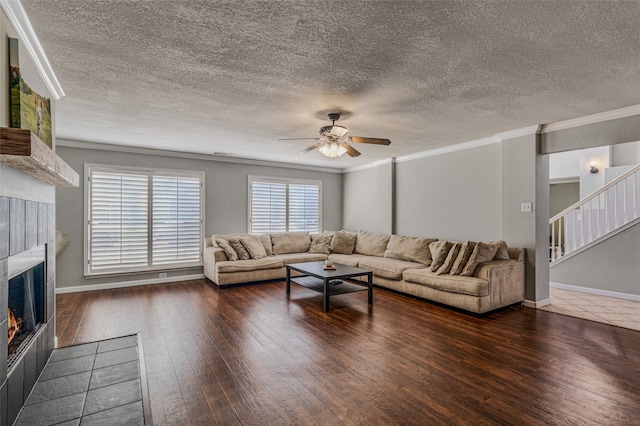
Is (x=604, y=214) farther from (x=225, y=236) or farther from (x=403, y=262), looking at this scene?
(x=225, y=236)

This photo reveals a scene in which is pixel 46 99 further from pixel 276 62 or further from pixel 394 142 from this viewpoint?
pixel 394 142

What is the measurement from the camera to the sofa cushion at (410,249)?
5414 millimetres

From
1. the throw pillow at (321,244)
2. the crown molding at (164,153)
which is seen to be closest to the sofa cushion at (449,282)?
the throw pillow at (321,244)

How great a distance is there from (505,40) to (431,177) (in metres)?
3.90

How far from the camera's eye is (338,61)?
2459 mm

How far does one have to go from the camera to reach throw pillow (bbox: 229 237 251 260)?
19.0ft

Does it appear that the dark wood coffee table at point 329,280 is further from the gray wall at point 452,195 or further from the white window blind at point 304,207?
the white window blind at point 304,207

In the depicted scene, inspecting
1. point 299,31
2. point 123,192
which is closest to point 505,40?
point 299,31

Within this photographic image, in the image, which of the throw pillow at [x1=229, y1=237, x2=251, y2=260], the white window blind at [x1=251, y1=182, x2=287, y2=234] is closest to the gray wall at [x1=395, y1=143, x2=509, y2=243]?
the white window blind at [x1=251, y1=182, x2=287, y2=234]

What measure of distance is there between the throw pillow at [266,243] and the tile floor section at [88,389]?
11.5 feet

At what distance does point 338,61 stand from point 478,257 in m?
3.13

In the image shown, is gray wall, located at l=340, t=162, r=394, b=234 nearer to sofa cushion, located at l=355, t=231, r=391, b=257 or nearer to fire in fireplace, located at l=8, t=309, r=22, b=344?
sofa cushion, located at l=355, t=231, r=391, b=257

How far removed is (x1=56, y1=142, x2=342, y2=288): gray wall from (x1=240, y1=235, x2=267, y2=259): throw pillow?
2.07ft

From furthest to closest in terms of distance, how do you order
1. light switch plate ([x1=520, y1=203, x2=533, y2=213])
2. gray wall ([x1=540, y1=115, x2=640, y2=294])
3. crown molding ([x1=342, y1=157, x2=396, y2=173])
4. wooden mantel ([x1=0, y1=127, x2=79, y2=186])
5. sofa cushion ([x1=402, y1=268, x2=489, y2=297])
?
1. crown molding ([x1=342, y1=157, x2=396, y2=173])
2. light switch plate ([x1=520, y1=203, x2=533, y2=213])
3. sofa cushion ([x1=402, y1=268, x2=489, y2=297])
4. gray wall ([x1=540, y1=115, x2=640, y2=294])
5. wooden mantel ([x1=0, y1=127, x2=79, y2=186])
